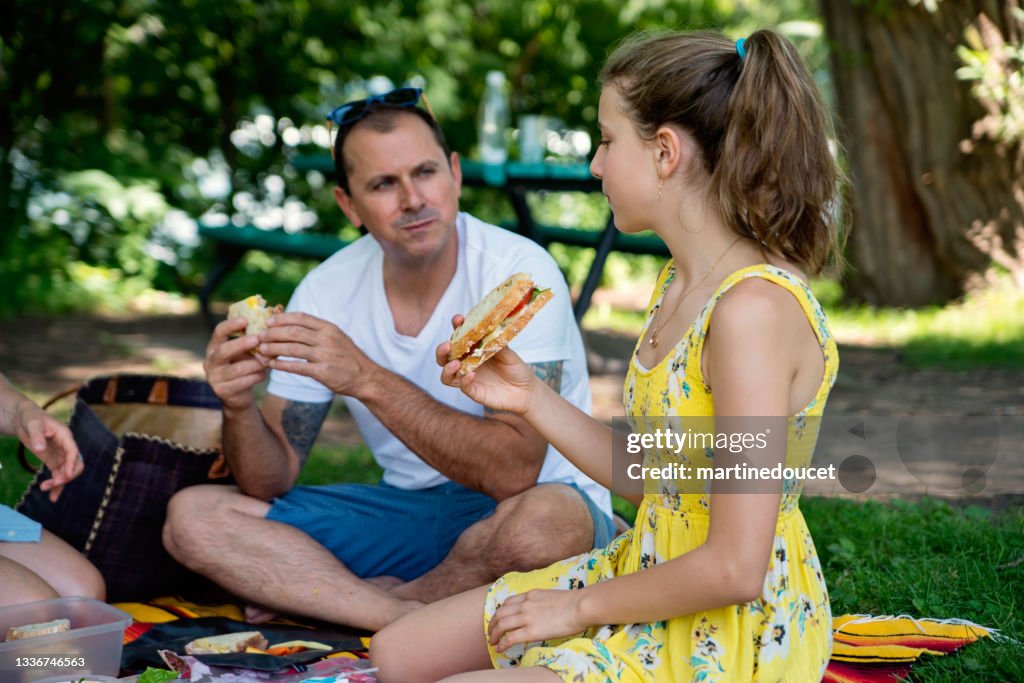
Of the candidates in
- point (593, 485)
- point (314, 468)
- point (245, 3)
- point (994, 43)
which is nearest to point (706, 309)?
point (593, 485)

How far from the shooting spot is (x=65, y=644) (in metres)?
2.22

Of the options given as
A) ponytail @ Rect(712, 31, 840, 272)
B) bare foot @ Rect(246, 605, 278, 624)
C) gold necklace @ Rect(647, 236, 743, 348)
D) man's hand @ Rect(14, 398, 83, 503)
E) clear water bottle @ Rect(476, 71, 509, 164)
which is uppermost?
clear water bottle @ Rect(476, 71, 509, 164)

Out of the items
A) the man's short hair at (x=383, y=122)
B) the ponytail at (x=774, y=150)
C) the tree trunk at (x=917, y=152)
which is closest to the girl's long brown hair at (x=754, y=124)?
the ponytail at (x=774, y=150)

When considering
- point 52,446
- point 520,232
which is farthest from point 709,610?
point 520,232

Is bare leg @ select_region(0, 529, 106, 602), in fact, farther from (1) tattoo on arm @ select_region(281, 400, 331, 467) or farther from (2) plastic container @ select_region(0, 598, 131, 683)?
(1) tattoo on arm @ select_region(281, 400, 331, 467)

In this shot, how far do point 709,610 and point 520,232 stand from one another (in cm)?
422

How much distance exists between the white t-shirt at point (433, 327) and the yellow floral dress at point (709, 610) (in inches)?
31.7

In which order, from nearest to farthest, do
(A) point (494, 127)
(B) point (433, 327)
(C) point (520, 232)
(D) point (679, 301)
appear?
(D) point (679, 301)
(B) point (433, 327)
(C) point (520, 232)
(A) point (494, 127)

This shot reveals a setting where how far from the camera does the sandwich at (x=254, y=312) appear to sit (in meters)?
2.63

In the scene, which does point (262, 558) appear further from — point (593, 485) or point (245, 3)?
point (245, 3)

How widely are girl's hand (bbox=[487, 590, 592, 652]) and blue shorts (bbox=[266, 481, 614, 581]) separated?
956 millimetres

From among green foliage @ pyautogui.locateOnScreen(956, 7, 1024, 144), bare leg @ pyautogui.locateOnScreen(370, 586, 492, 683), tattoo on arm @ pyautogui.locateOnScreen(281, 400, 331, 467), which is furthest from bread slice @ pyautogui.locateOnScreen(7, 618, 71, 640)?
green foliage @ pyautogui.locateOnScreen(956, 7, 1024, 144)

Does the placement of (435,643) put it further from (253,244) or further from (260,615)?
(253,244)

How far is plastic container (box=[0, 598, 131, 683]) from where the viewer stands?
2150mm
